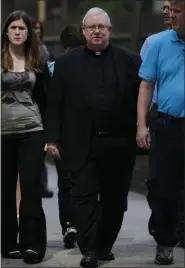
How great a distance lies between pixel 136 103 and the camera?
19.6ft

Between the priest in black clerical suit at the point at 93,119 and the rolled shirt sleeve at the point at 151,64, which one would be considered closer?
the rolled shirt sleeve at the point at 151,64

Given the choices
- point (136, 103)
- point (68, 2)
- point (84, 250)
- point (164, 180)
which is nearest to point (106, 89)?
point (136, 103)

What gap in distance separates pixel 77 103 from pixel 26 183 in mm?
714

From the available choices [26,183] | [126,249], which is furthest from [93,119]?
[126,249]

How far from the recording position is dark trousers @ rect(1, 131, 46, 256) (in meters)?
6.12

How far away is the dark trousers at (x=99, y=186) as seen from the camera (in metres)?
5.92

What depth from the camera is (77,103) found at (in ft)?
19.3

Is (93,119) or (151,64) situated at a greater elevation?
(151,64)

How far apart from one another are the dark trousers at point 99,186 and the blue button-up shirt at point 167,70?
506 mm

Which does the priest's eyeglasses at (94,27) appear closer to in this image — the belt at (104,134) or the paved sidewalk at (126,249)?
the belt at (104,134)

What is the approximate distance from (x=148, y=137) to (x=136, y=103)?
35 cm

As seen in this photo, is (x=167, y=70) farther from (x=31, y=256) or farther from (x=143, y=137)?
(x=31, y=256)

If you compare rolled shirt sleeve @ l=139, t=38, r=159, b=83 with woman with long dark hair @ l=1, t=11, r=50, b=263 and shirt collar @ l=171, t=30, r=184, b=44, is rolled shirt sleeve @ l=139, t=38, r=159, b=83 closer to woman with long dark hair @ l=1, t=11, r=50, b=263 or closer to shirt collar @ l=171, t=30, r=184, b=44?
shirt collar @ l=171, t=30, r=184, b=44

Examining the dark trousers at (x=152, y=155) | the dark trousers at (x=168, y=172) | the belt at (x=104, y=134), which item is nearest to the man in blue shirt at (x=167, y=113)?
the dark trousers at (x=168, y=172)
